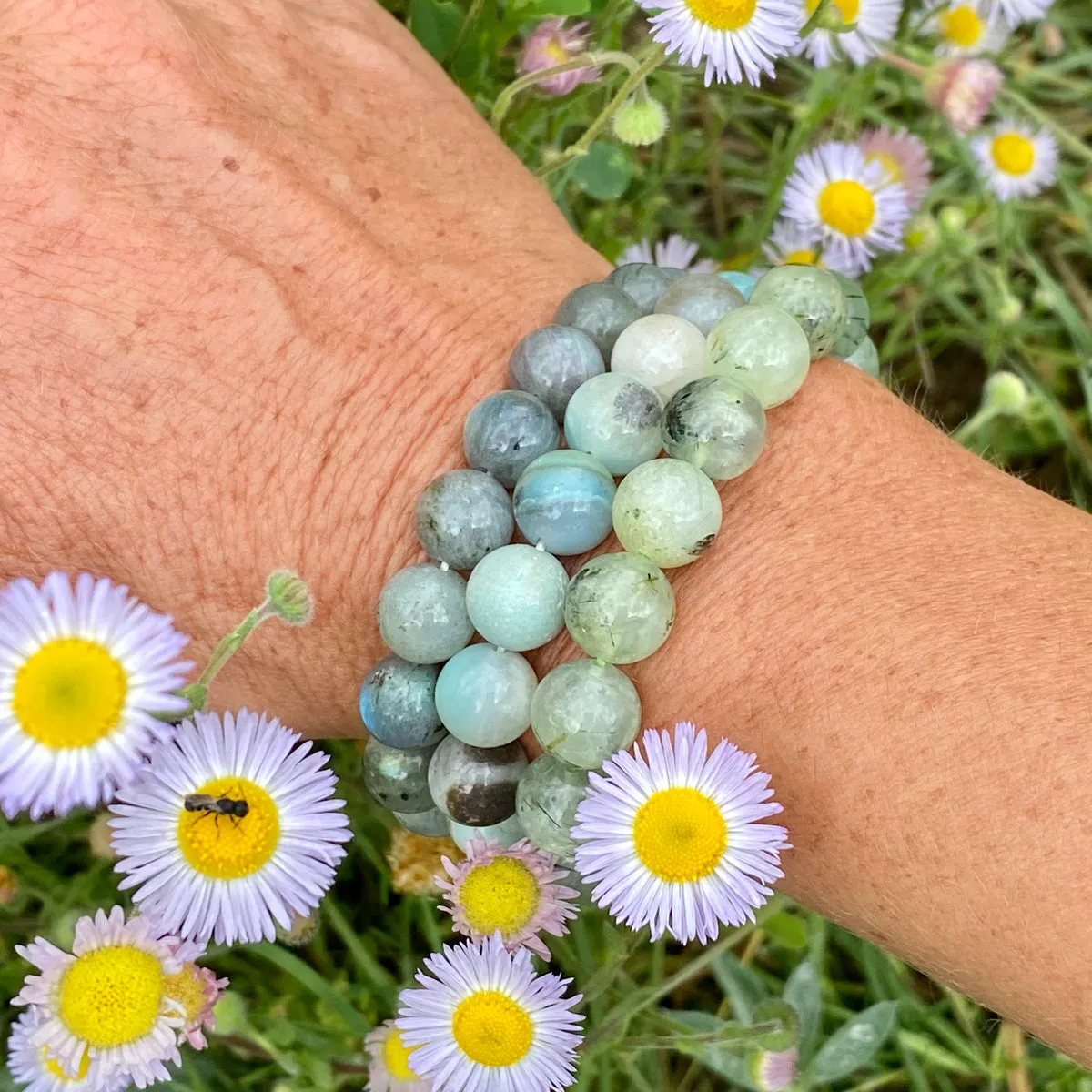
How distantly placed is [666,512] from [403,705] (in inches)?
13.5

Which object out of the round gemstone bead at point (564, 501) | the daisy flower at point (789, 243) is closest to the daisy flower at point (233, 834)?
the round gemstone bead at point (564, 501)

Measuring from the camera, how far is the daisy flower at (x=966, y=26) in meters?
2.12

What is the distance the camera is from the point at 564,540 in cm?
114

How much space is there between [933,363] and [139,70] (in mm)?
1701

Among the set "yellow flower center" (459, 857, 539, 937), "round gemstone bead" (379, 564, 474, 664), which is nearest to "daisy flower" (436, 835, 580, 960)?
"yellow flower center" (459, 857, 539, 937)

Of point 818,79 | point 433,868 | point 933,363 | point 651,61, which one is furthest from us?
point 933,363

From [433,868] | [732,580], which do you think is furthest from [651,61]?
[433,868]

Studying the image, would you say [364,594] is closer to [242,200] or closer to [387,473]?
[387,473]

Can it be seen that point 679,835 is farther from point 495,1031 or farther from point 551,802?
point 495,1031

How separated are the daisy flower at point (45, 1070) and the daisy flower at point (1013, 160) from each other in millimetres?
2165

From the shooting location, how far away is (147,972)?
3.95ft

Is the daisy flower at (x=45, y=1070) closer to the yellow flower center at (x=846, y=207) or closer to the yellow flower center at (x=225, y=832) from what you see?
the yellow flower center at (x=225, y=832)

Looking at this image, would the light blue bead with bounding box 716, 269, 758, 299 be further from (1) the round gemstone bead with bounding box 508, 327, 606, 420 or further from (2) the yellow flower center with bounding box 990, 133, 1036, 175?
(2) the yellow flower center with bounding box 990, 133, 1036, 175

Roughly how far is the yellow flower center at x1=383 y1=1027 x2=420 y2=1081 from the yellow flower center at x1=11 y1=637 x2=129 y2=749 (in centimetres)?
61
